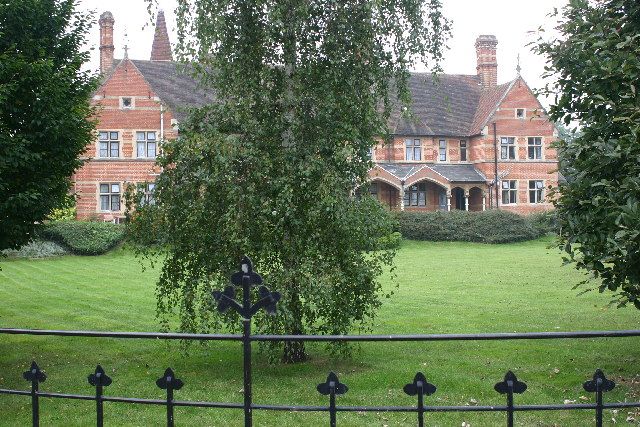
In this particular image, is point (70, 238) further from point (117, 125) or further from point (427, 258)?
point (427, 258)

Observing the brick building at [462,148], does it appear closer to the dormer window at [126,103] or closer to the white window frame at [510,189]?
the white window frame at [510,189]

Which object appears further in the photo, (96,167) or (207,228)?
(96,167)

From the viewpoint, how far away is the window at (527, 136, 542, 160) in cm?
5209

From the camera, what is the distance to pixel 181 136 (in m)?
11.0

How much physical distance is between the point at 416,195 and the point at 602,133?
4238 centimetres

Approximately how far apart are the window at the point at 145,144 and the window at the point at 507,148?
23674 millimetres

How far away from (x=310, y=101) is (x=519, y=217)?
33327 mm

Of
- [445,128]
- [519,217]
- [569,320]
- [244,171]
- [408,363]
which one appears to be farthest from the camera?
[445,128]

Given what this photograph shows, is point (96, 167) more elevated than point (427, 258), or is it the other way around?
point (96, 167)

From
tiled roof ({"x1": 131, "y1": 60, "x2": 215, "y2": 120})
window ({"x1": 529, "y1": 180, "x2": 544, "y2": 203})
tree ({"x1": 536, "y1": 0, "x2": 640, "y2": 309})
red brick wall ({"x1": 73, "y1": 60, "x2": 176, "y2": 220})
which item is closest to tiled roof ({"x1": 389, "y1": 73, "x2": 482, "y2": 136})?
window ({"x1": 529, "y1": 180, "x2": 544, "y2": 203})

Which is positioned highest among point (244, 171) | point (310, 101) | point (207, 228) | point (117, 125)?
Answer: point (117, 125)

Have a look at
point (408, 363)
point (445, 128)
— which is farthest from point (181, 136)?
point (445, 128)

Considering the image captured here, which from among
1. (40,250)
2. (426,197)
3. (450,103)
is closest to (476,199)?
(426,197)

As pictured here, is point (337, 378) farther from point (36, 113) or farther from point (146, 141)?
point (146, 141)
